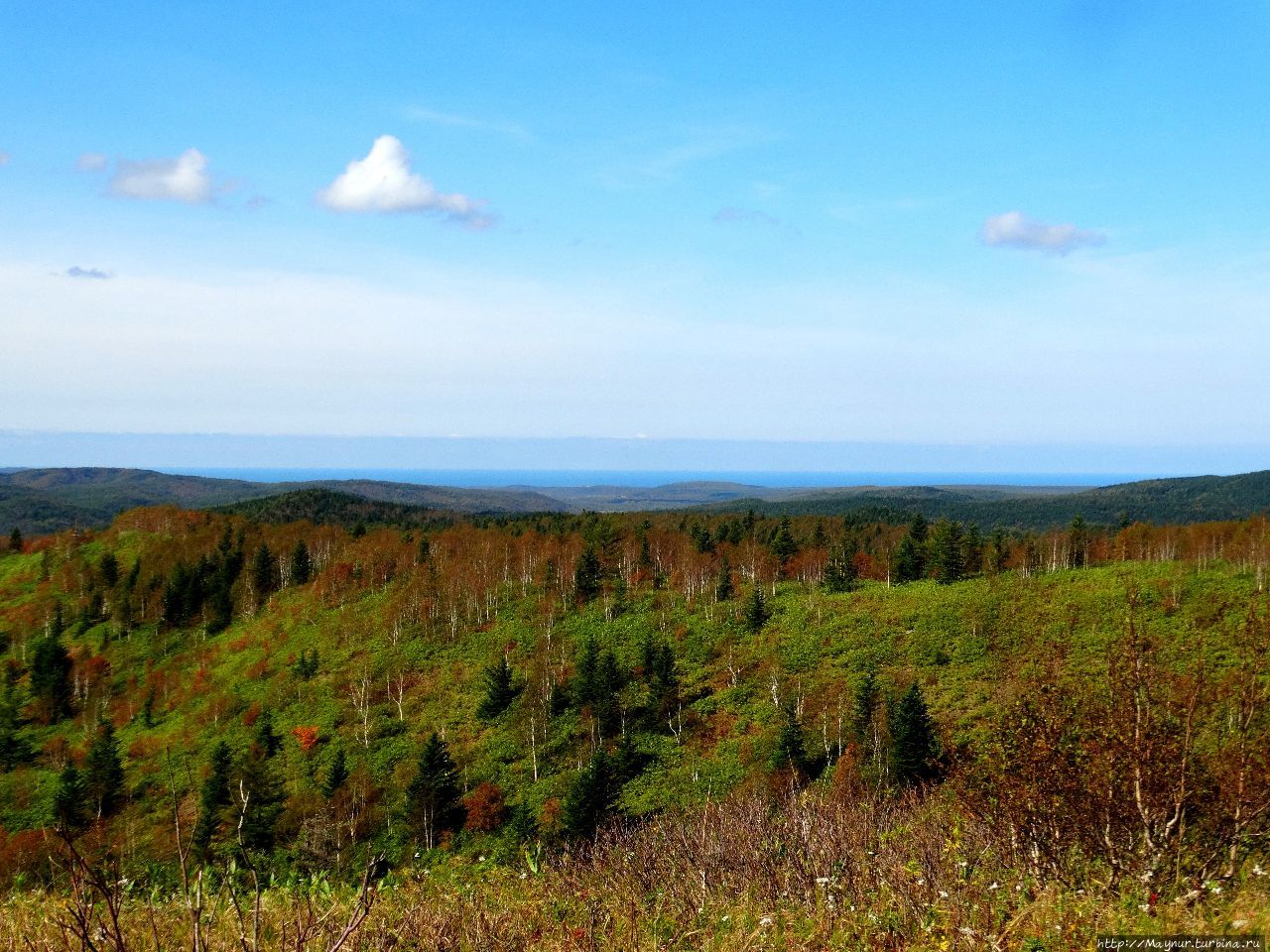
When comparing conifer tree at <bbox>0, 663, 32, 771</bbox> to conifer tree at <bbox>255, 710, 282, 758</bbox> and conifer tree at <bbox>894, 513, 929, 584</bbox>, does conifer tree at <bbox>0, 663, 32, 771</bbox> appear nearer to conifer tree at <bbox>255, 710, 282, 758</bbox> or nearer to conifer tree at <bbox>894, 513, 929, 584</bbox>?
conifer tree at <bbox>255, 710, 282, 758</bbox>

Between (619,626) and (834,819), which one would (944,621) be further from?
(834,819)

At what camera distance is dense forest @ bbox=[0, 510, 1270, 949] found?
356 inches

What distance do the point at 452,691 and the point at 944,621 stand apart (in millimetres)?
54494

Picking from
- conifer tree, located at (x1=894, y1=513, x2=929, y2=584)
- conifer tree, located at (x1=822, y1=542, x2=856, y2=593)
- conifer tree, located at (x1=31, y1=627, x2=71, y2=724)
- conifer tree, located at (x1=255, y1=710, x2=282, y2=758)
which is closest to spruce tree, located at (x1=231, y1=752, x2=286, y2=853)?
conifer tree, located at (x1=255, y1=710, x2=282, y2=758)

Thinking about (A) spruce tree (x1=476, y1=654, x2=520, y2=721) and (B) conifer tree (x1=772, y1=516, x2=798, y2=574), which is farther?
(B) conifer tree (x1=772, y1=516, x2=798, y2=574)

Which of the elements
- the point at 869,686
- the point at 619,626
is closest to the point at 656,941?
the point at 869,686

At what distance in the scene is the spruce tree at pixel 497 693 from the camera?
249 ft

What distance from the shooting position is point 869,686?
2381 inches

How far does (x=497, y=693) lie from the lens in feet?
251

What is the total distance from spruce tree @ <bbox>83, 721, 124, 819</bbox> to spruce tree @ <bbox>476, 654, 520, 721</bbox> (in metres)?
35.1

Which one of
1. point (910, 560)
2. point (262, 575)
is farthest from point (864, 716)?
point (262, 575)

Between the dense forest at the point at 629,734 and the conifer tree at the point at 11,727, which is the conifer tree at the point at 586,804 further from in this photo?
the conifer tree at the point at 11,727

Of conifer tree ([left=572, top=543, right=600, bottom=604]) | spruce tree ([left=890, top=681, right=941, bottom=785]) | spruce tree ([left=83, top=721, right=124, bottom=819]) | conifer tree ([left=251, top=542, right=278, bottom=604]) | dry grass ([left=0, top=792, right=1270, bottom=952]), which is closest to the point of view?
dry grass ([left=0, top=792, right=1270, bottom=952])

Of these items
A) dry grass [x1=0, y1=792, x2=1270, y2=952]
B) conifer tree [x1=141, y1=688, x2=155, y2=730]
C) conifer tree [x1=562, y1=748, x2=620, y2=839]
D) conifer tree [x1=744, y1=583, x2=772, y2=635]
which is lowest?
conifer tree [x1=141, y1=688, x2=155, y2=730]
